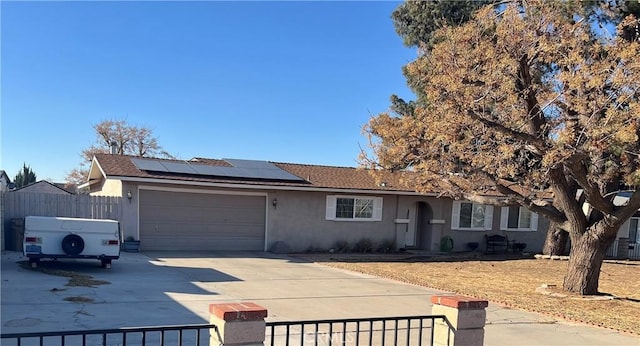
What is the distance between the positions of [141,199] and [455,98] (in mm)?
11473

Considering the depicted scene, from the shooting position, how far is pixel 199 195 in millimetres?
18188

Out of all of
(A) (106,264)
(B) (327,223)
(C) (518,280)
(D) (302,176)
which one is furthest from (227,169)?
(C) (518,280)

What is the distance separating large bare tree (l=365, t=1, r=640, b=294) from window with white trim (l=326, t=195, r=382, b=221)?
8.09 meters

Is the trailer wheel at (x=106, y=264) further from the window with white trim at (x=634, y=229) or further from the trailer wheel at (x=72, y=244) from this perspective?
the window with white trim at (x=634, y=229)

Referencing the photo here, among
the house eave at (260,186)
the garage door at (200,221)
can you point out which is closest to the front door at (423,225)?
the house eave at (260,186)

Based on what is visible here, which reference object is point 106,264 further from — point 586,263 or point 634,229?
point 634,229

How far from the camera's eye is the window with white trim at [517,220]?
24.3 metres

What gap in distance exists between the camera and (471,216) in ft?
77.6

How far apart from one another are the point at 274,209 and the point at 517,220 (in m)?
12.8

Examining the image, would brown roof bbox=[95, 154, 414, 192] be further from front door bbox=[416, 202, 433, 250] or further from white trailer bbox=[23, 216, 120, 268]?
white trailer bbox=[23, 216, 120, 268]

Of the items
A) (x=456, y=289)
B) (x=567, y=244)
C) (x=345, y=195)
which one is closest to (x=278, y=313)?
(x=456, y=289)

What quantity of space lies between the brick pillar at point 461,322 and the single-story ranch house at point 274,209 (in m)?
9.98

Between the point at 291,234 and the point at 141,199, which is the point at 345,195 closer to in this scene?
the point at 291,234

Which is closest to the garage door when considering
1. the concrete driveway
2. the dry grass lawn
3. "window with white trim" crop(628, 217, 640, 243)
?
the dry grass lawn
